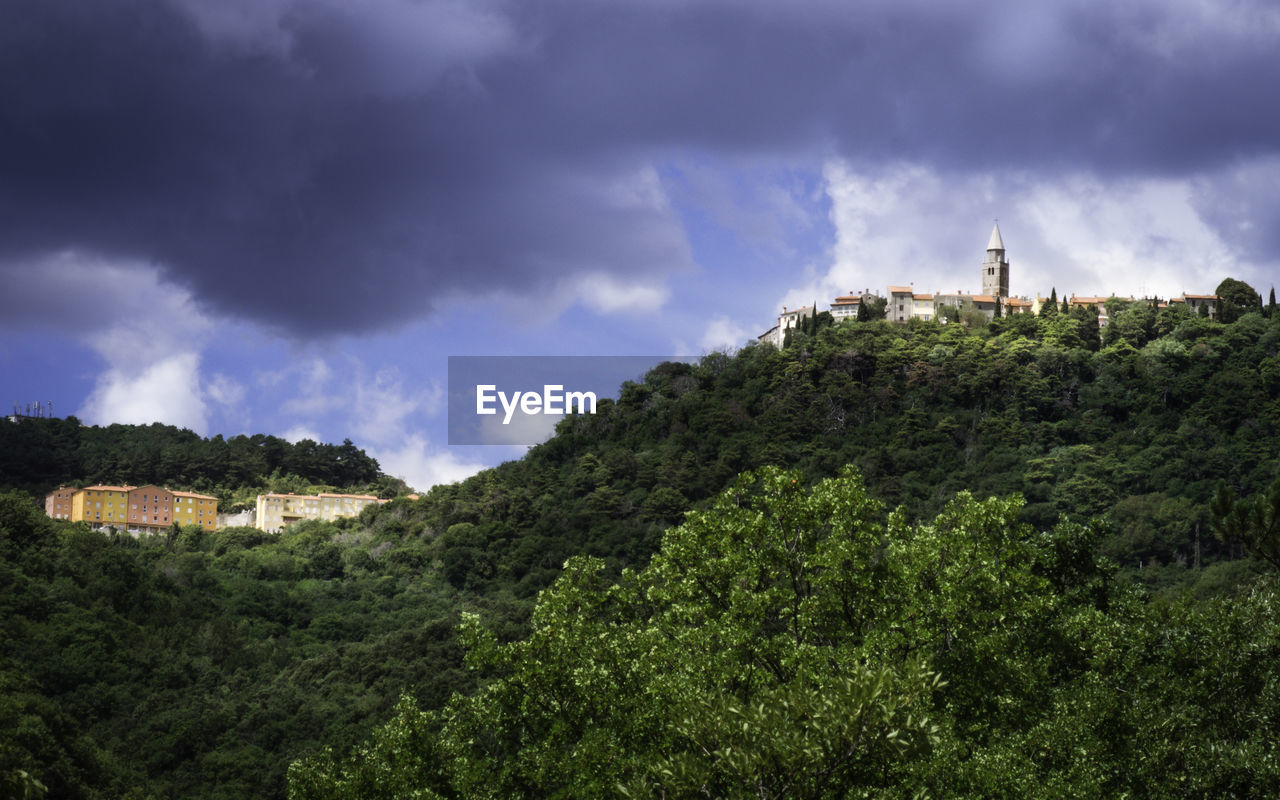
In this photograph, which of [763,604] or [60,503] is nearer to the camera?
[763,604]

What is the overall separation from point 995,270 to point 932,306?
45.1 feet

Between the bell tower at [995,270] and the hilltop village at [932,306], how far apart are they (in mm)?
109

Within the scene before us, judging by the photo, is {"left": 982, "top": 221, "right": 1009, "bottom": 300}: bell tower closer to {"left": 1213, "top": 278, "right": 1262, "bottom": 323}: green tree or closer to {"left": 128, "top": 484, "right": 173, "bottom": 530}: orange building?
{"left": 1213, "top": 278, "right": 1262, "bottom": 323}: green tree

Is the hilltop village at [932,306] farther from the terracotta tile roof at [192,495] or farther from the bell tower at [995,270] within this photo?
the terracotta tile roof at [192,495]

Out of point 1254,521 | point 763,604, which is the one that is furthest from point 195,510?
point 1254,521

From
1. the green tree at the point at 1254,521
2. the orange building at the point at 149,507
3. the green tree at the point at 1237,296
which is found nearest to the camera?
the green tree at the point at 1254,521

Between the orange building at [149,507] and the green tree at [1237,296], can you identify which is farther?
the orange building at [149,507]

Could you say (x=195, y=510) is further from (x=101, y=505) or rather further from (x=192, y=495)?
(x=101, y=505)

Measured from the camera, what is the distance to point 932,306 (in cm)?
11700

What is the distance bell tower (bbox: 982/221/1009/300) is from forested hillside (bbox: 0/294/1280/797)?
18.1 metres

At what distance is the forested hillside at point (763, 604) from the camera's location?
17.2 m

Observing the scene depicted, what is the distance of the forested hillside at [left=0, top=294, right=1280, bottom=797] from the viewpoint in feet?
56.3

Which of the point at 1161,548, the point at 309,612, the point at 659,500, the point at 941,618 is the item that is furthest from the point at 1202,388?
the point at 941,618

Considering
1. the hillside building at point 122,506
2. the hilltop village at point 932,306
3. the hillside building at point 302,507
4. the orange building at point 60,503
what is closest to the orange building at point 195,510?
the hillside building at point 122,506
